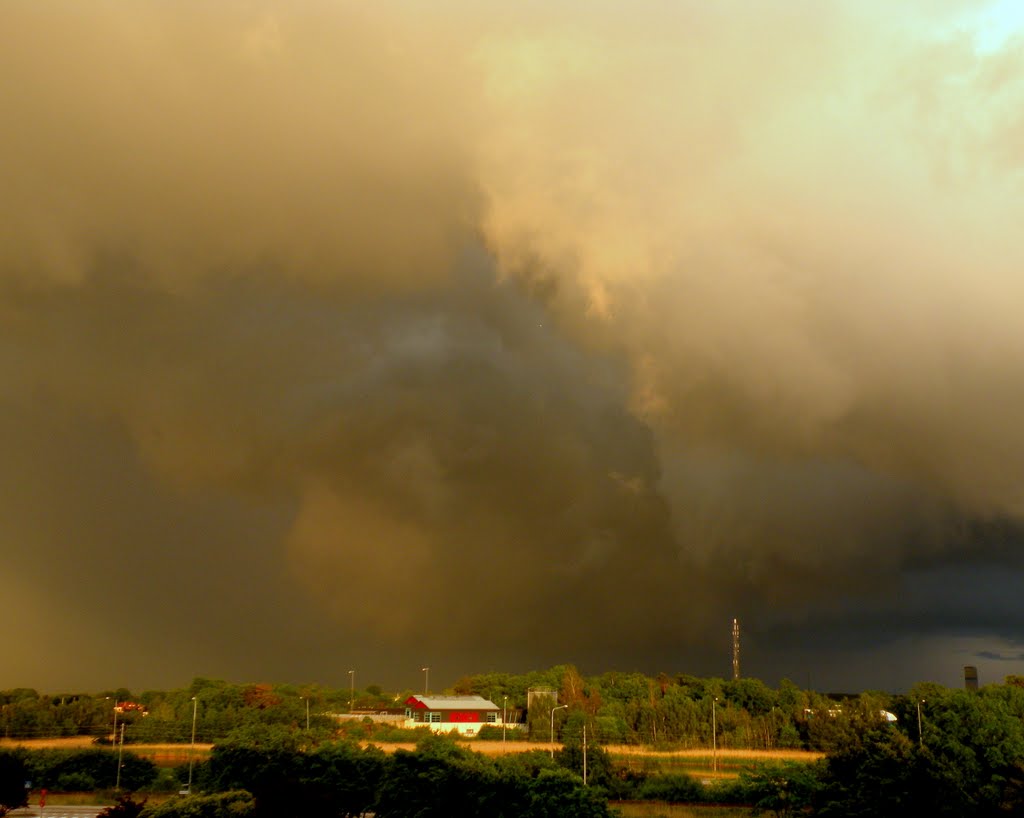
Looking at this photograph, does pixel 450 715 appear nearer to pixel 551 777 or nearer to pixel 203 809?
pixel 551 777

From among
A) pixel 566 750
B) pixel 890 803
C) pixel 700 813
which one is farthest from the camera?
pixel 566 750

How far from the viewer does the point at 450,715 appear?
118062 mm

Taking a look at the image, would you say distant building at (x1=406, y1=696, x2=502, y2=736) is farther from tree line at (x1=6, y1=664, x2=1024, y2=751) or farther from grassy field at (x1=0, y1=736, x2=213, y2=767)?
grassy field at (x1=0, y1=736, x2=213, y2=767)

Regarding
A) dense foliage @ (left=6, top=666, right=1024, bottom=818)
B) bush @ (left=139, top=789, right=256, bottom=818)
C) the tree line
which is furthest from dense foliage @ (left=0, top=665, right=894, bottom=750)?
bush @ (left=139, top=789, right=256, bottom=818)

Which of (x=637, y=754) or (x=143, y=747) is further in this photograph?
(x=637, y=754)

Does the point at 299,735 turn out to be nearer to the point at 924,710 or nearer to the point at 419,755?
the point at 419,755

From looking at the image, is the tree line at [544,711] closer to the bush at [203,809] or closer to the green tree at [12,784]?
the green tree at [12,784]

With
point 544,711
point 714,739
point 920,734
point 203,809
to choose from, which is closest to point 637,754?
point 714,739

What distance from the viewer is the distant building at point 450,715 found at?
378ft

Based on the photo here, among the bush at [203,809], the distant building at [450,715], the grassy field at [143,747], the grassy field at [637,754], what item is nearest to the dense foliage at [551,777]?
the bush at [203,809]

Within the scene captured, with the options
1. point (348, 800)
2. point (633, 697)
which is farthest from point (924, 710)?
point (633, 697)

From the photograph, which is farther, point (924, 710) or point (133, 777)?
point (133, 777)

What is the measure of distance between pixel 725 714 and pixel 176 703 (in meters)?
69.8

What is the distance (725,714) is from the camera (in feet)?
394
